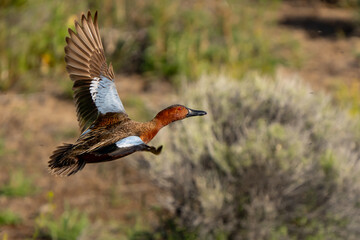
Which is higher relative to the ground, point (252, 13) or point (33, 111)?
point (33, 111)

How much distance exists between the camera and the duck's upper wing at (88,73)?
7.45 ft

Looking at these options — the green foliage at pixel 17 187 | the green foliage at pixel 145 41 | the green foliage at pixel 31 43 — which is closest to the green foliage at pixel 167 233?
the green foliage at pixel 17 187

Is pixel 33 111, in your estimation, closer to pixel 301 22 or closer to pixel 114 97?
pixel 114 97

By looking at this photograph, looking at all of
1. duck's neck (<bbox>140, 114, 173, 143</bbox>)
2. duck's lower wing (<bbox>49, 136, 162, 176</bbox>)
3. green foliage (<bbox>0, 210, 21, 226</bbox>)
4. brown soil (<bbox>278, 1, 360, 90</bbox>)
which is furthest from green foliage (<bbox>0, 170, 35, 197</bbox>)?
brown soil (<bbox>278, 1, 360, 90</bbox>)

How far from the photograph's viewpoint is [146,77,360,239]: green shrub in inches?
158

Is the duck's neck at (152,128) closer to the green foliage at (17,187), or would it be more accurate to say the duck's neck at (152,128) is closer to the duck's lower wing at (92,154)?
the duck's lower wing at (92,154)

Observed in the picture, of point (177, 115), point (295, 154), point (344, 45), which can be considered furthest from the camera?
point (344, 45)

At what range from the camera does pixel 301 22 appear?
31.8 ft

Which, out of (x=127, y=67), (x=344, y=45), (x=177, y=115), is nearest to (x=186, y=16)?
(x=127, y=67)

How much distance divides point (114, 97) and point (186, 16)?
590cm

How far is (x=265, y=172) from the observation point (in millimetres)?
4047

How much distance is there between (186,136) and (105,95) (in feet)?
6.85

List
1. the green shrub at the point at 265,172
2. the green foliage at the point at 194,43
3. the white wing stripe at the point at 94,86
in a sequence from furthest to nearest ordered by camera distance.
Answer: the green foliage at the point at 194,43 < the green shrub at the point at 265,172 < the white wing stripe at the point at 94,86

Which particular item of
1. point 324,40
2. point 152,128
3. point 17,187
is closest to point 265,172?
point 17,187
